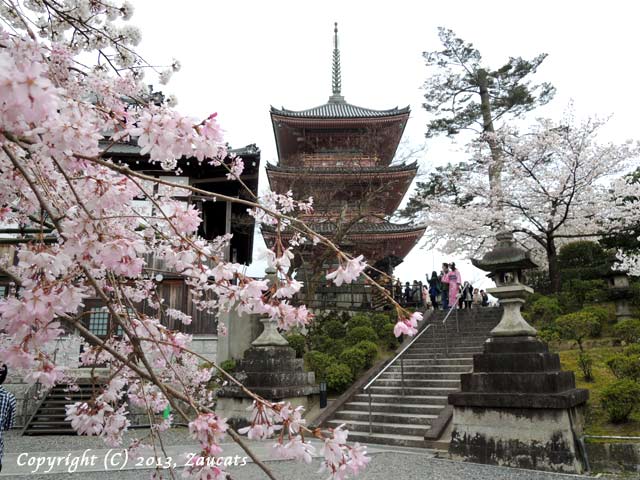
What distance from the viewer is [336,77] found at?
29812mm

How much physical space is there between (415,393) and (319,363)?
2.72 meters

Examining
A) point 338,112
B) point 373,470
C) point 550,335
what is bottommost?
point 373,470

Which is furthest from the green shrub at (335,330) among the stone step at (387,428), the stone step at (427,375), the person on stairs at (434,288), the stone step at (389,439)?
the stone step at (389,439)

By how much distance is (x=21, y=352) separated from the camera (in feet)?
5.66

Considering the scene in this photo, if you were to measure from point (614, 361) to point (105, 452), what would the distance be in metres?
8.99

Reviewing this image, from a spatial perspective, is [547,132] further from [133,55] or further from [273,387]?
[133,55]

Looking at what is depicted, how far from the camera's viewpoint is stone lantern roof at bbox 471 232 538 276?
7.13 metres

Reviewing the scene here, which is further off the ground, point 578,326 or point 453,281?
point 453,281

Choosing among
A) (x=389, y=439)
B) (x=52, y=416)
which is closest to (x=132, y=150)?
(x=52, y=416)

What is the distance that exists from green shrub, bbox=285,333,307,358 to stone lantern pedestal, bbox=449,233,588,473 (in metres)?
6.47

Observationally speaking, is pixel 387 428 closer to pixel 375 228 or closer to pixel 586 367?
pixel 586 367

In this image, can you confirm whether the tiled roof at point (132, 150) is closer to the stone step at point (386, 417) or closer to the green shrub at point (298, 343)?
the green shrub at point (298, 343)

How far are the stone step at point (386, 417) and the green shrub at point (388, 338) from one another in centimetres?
361

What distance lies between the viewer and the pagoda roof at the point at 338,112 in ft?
69.5
